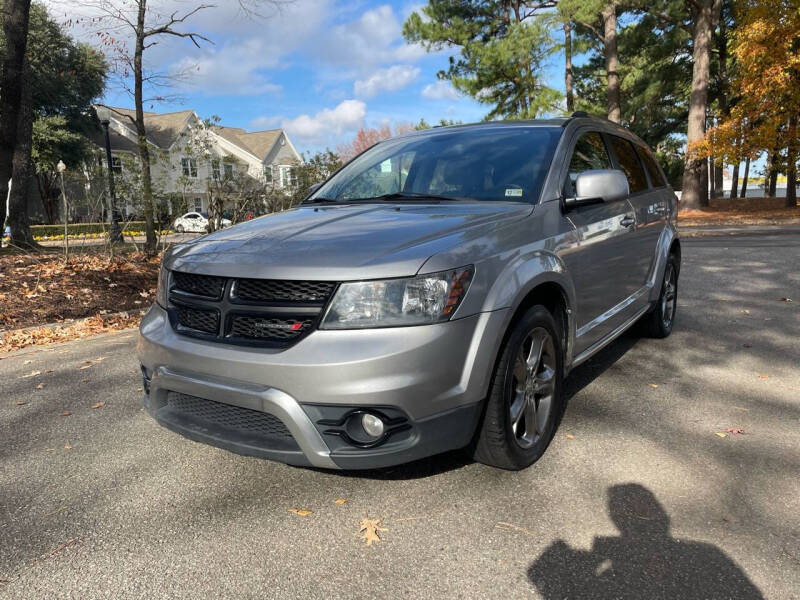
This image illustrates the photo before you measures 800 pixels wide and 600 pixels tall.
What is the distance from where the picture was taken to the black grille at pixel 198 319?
2.65m

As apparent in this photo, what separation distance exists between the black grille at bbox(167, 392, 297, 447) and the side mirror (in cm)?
204

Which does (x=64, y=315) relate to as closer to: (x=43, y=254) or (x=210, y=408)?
(x=43, y=254)

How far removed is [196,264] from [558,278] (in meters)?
1.83

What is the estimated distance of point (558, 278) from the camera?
10.2 feet

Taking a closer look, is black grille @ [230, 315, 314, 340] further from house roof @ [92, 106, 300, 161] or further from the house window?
house roof @ [92, 106, 300, 161]

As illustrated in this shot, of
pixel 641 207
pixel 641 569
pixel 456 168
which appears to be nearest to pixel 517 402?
pixel 641 569

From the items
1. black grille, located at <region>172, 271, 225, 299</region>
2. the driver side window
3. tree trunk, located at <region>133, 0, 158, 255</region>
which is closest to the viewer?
black grille, located at <region>172, 271, 225, 299</region>

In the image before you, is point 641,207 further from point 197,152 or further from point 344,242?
point 197,152

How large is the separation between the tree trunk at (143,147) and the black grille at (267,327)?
363 inches

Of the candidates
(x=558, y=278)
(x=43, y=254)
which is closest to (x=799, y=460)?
(x=558, y=278)

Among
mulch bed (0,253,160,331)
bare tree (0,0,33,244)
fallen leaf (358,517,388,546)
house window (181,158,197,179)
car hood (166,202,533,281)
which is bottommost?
fallen leaf (358,517,388,546)

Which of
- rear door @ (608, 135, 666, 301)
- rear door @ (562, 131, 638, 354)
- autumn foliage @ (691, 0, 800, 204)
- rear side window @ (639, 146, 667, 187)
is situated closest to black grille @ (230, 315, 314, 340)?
rear door @ (562, 131, 638, 354)

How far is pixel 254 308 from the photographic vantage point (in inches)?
98.5

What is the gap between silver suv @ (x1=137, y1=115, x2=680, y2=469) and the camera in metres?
2.38
